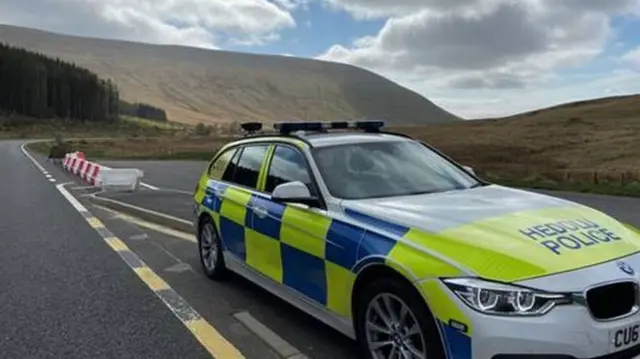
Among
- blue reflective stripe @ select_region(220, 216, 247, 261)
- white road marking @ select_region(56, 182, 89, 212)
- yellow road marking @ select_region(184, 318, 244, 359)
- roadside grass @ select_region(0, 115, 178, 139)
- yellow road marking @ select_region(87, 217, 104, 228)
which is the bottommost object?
roadside grass @ select_region(0, 115, 178, 139)

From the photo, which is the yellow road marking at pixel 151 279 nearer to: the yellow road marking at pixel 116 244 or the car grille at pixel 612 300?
the yellow road marking at pixel 116 244

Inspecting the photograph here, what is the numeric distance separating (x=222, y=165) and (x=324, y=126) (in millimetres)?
1486

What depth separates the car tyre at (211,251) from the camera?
6398 millimetres

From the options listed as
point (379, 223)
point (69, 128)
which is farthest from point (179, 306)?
point (69, 128)

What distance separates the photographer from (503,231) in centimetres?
355

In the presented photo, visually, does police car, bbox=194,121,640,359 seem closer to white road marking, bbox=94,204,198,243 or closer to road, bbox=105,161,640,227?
white road marking, bbox=94,204,198,243

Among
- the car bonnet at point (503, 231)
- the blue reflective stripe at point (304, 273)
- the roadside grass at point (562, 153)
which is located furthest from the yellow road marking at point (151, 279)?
the roadside grass at point (562, 153)

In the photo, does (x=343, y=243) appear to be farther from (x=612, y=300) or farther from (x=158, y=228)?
(x=158, y=228)

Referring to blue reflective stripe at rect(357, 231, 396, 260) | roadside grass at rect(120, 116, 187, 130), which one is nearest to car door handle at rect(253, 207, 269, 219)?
blue reflective stripe at rect(357, 231, 396, 260)

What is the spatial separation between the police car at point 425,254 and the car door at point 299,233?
0.01m

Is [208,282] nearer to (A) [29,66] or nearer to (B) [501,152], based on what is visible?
(B) [501,152]

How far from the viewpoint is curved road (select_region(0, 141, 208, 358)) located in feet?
15.0

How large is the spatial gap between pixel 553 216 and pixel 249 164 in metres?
3.01

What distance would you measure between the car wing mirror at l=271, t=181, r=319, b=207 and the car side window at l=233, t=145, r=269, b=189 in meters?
1.18
